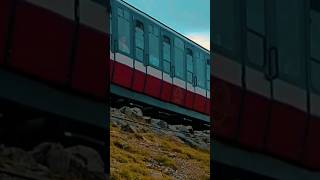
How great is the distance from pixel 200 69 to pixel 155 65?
2.99 meters

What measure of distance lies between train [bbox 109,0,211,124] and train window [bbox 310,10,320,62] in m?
6.19

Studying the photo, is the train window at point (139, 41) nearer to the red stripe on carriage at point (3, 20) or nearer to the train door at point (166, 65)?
the train door at point (166, 65)

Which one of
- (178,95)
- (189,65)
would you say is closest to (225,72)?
(178,95)

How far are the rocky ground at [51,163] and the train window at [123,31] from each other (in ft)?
33.5

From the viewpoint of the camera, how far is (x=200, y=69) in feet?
61.0

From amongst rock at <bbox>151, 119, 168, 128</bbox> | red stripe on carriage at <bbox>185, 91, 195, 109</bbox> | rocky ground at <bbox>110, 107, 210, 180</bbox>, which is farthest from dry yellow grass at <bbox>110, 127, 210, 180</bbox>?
red stripe on carriage at <bbox>185, 91, 195, 109</bbox>

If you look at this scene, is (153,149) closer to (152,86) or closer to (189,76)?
(152,86)

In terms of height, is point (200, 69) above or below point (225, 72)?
above

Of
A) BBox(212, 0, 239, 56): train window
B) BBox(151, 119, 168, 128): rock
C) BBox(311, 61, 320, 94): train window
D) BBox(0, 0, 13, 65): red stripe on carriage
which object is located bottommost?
BBox(0, 0, 13, 65): red stripe on carriage

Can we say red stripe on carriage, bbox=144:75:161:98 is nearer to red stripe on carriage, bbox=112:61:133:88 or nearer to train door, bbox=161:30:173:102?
train door, bbox=161:30:173:102

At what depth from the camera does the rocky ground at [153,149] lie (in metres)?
9.43

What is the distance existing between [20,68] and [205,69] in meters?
15.3

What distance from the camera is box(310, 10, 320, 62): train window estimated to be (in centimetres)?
628

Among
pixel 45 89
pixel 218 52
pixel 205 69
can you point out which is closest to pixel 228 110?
pixel 218 52
